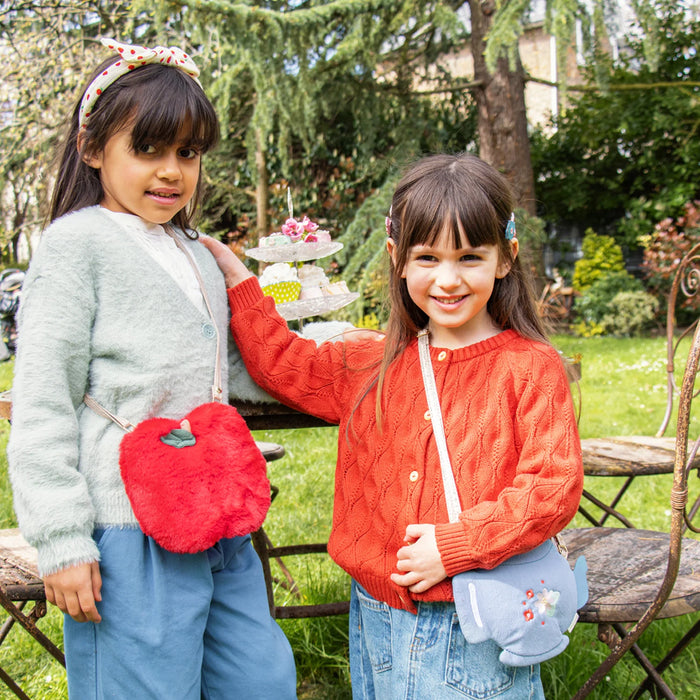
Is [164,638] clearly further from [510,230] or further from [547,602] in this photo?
[510,230]

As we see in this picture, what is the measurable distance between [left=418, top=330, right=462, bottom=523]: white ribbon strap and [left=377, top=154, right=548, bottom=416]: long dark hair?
0.08 metres

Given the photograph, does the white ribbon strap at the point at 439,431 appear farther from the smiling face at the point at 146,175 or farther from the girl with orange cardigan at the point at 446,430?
the smiling face at the point at 146,175

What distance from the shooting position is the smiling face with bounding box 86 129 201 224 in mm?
1354

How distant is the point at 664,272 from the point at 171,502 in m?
8.05

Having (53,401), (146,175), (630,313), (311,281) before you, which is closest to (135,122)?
(146,175)

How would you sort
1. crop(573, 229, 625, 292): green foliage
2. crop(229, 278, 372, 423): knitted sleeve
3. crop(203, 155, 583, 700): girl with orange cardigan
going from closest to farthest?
crop(203, 155, 583, 700): girl with orange cardigan
crop(229, 278, 372, 423): knitted sleeve
crop(573, 229, 625, 292): green foliage

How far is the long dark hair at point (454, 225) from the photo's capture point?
137cm

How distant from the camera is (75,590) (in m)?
1.19

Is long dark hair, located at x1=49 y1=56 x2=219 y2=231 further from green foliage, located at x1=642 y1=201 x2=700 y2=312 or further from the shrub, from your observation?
green foliage, located at x1=642 y1=201 x2=700 y2=312


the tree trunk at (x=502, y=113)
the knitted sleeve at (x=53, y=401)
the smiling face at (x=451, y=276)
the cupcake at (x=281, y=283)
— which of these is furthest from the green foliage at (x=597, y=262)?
the knitted sleeve at (x=53, y=401)

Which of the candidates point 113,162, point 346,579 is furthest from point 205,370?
point 346,579

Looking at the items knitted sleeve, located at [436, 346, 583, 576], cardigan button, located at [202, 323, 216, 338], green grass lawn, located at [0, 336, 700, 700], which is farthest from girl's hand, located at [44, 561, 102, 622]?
green grass lawn, located at [0, 336, 700, 700]

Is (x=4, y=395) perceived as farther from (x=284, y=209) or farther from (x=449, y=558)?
(x=284, y=209)

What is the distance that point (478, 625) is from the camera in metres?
1.23
